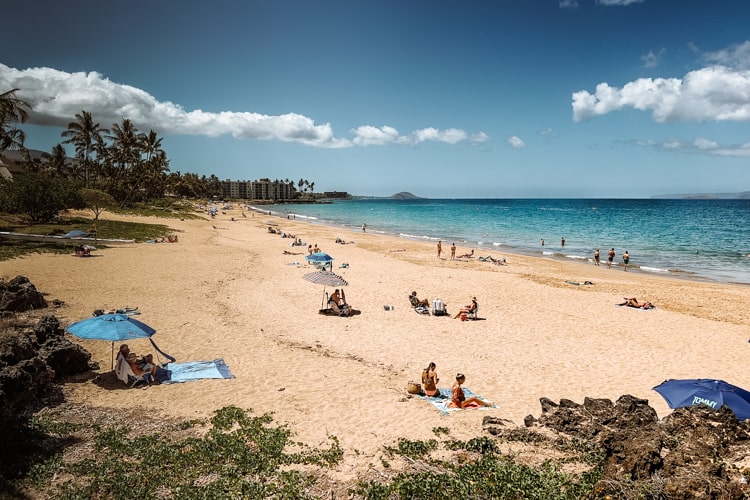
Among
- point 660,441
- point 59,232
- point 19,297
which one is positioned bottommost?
point 660,441

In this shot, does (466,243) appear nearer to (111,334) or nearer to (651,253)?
(651,253)

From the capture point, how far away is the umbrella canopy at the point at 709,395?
25.0 feet

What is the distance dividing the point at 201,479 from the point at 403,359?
287 inches

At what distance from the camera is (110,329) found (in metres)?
9.77

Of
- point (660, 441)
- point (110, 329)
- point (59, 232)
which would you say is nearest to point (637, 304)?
point (660, 441)

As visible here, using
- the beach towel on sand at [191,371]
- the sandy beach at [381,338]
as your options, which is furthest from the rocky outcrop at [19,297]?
the beach towel on sand at [191,371]

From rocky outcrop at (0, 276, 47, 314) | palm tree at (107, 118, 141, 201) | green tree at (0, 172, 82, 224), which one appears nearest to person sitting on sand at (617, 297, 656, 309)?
rocky outcrop at (0, 276, 47, 314)

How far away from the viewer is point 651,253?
42125 mm

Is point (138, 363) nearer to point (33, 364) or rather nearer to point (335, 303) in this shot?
point (33, 364)

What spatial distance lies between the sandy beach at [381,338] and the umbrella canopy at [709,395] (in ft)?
6.75

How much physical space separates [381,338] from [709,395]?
9115mm

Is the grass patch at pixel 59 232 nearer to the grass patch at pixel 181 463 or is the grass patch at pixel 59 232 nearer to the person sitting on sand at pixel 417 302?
the grass patch at pixel 181 463

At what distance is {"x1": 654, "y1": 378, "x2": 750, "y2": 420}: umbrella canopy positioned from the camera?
763 centimetres

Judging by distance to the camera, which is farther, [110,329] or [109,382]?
[109,382]
